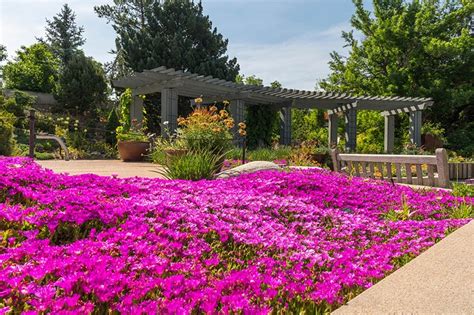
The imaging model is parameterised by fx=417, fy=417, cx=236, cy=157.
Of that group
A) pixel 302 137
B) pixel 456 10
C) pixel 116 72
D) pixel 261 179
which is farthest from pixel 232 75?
pixel 261 179

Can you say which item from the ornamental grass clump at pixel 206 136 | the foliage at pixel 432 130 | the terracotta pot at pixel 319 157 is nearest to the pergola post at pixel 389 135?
the foliage at pixel 432 130

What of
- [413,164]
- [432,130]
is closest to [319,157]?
[413,164]

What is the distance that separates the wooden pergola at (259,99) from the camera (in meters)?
12.6

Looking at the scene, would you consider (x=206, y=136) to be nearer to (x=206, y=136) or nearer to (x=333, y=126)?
(x=206, y=136)

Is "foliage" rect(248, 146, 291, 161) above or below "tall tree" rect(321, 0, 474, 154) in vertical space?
below

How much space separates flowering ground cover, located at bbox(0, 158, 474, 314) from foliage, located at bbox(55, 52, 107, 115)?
58.8 feet

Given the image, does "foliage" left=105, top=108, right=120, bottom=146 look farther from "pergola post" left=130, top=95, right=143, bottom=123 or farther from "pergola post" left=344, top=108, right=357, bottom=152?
"pergola post" left=344, top=108, right=357, bottom=152

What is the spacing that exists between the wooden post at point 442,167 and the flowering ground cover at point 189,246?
3.25 feet

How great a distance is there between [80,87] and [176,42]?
5350 mm

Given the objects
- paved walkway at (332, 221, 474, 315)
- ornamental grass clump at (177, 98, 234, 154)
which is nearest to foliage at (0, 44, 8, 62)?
ornamental grass clump at (177, 98, 234, 154)

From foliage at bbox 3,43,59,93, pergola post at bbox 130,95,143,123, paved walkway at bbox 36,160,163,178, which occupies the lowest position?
paved walkway at bbox 36,160,163,178

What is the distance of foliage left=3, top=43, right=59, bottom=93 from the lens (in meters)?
28.0

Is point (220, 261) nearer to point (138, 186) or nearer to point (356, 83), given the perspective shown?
point (138, 186)

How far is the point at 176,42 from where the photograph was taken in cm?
2134
